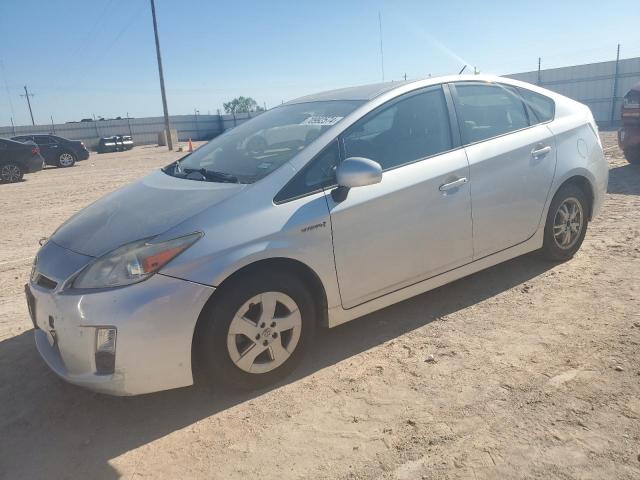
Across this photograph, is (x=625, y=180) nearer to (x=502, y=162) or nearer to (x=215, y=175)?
(x=502, y=162)

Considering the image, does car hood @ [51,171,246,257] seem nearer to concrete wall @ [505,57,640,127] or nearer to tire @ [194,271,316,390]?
tire @ [194,271,316,390]

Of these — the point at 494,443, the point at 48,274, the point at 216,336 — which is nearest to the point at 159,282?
the point at 216,336

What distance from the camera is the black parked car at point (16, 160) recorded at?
49.1 feet

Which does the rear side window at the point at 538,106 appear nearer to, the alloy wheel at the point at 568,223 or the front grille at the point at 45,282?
the alloy wheel at the point at 568,223

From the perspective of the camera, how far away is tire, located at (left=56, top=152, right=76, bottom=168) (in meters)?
21.0

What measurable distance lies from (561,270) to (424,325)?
5.38ft

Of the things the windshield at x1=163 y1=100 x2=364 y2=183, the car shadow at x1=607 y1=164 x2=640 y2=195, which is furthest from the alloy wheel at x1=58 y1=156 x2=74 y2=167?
the car shadow at x1=607 y1=164 x2=640 y2=195

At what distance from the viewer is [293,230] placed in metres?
2.88

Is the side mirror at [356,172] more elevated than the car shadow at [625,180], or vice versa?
the side mirror at [356,172]

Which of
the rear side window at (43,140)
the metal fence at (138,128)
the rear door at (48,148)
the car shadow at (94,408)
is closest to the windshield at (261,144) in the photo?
the car shadow at (94,408)

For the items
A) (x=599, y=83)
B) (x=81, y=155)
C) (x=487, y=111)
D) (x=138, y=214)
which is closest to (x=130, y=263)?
(x=138, y=214)

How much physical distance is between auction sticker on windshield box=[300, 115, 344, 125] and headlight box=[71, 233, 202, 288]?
4.03 feet

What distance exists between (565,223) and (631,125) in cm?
612

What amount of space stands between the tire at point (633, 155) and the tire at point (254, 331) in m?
8.68
